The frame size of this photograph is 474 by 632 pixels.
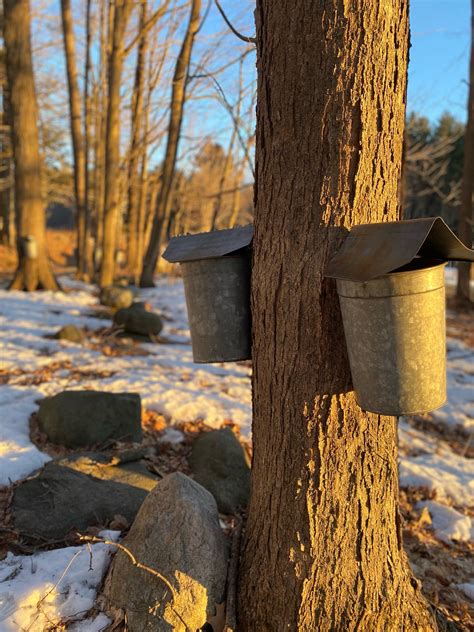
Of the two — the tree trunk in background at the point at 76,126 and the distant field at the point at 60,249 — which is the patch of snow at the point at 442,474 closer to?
the tree trunk in background at the point at 76,126

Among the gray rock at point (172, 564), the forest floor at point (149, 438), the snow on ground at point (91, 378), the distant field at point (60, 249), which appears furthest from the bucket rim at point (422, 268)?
the distant field at point (60, 249)

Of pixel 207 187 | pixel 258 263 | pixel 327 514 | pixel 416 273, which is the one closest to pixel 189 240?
pixel 258 263

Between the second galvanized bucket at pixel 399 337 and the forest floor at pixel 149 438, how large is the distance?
60.9 inches

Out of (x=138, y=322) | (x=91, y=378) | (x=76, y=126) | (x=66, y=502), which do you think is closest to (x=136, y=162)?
(x=76, y=126)

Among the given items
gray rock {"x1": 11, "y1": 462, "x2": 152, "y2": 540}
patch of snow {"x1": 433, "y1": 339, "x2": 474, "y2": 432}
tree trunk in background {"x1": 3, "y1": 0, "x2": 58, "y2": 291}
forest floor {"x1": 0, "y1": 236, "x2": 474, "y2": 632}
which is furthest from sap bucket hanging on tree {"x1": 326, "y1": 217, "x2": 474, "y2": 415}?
tree trunk in background {"x1": 3, "y1": 0, "x2": 58, "y2": 291}

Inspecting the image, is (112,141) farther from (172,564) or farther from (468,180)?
(172,564)

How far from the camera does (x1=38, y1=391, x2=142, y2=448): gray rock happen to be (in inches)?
145

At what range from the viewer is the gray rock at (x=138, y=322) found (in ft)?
A: 24.4

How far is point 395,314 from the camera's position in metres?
1.56

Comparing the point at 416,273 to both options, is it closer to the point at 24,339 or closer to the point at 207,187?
the point at 24,339

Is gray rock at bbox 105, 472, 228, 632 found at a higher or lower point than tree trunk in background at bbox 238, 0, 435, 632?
lower

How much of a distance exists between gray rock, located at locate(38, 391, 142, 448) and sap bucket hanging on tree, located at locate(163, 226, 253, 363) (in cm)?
193

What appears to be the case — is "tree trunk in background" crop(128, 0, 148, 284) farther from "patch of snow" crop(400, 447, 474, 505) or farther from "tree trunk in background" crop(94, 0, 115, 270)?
"patch of snow" crop(400, 447, 474, 505)

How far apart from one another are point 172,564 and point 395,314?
1474 mm
